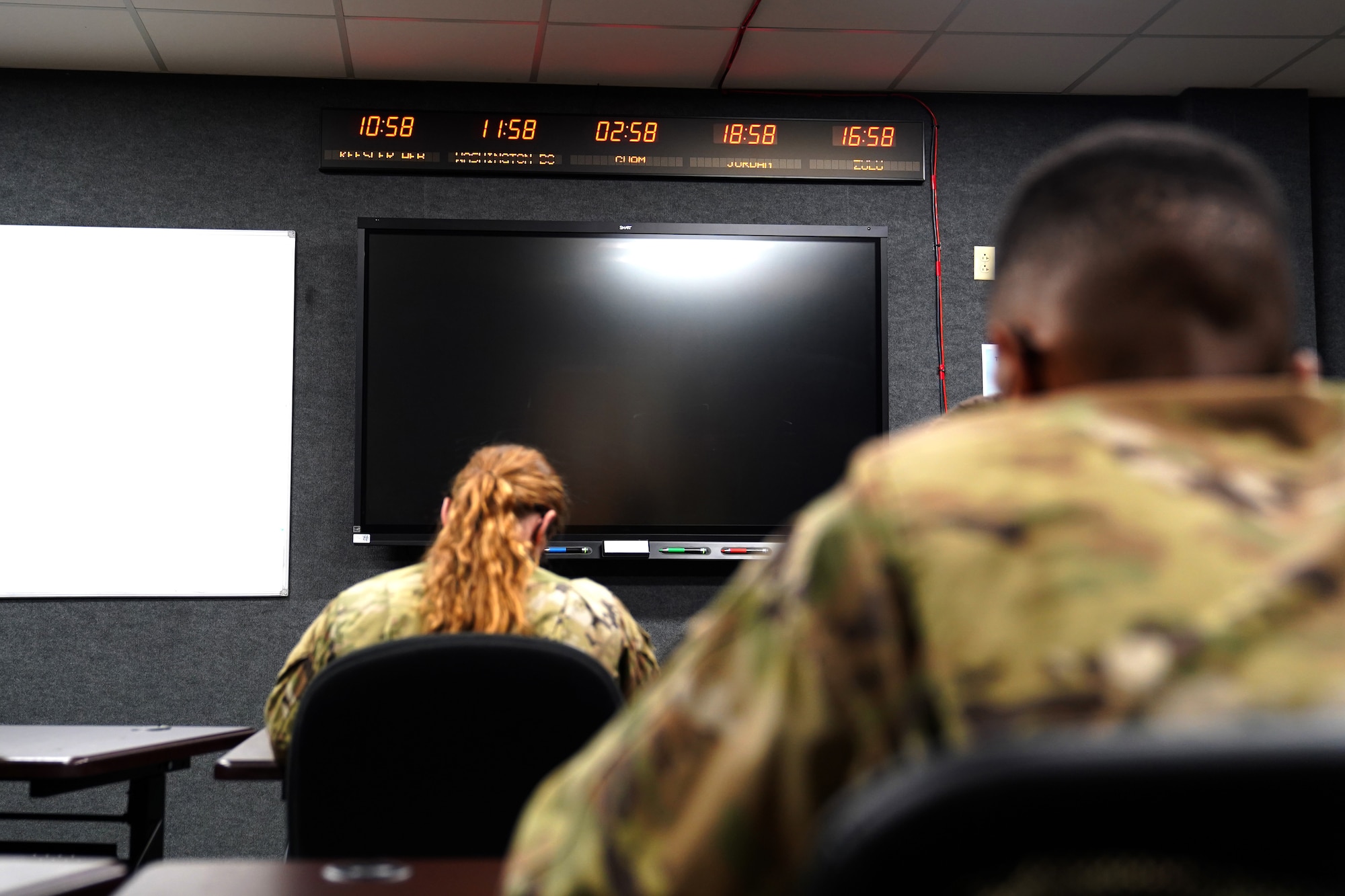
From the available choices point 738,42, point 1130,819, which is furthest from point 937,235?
point 1130,819

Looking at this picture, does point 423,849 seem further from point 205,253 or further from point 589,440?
point 205,253

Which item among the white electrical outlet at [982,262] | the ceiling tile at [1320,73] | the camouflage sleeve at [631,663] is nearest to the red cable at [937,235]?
the white electrical outlet at [982,262]

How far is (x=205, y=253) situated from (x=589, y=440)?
137 centimetres

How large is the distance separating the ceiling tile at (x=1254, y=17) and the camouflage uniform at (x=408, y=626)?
8.49 feet

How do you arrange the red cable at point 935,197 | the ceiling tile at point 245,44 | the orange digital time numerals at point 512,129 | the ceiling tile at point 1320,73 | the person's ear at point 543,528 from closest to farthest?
the person's ear at point 543,528
the ceiling tile at point 245,44
the ceiling tile at point 1320,73
the orange digital time numerals at point 512,129
the red cable at point 935,197

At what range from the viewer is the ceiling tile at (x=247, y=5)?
9.25 feet

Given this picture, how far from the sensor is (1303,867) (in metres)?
0.26

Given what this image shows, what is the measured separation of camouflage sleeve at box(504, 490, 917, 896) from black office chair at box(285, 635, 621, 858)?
720 millimetres

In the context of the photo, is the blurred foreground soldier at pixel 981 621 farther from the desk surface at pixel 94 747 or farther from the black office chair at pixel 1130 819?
the desk surface at pixel 94 747

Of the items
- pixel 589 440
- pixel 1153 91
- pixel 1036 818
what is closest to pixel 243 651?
pixel 589 440

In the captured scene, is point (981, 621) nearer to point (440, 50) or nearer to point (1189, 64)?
point (440, 50)

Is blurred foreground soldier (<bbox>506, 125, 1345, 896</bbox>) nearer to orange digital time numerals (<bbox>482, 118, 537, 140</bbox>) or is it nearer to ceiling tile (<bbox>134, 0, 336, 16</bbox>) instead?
ceiling tile (<bbox>134, 0, 336, 16</bbox>)

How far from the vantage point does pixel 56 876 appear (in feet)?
3.06

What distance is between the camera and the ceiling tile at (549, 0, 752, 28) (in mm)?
2846
